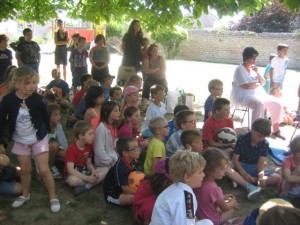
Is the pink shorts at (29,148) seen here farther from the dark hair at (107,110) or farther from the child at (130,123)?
the child at (130,123)

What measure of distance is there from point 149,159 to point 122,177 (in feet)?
2.01

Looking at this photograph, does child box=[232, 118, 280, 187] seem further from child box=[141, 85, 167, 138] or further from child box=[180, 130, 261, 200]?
child box=[141, 85, 167, 138]

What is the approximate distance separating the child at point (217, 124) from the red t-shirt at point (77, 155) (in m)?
1.76

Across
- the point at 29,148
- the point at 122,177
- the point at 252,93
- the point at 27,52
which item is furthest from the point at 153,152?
the point at 27,52

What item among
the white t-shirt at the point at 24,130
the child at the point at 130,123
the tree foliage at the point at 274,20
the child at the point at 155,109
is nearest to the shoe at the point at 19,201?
the white t-shirt at the point at 24,130

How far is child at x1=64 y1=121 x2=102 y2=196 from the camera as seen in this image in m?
4.49

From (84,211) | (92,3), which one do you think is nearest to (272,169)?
(84,211)

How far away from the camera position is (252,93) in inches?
272

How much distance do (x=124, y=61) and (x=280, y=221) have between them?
781cm

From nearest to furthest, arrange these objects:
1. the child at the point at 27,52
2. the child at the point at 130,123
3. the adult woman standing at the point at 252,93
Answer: the child at the point at 130,123
the adult woman standing at the point at 252,93
the child at the point at 27,52

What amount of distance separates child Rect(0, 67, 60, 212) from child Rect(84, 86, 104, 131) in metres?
1.44

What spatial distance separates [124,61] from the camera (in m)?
9.30

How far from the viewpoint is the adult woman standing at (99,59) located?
352 inches

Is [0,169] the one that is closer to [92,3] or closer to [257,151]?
[257,151]
